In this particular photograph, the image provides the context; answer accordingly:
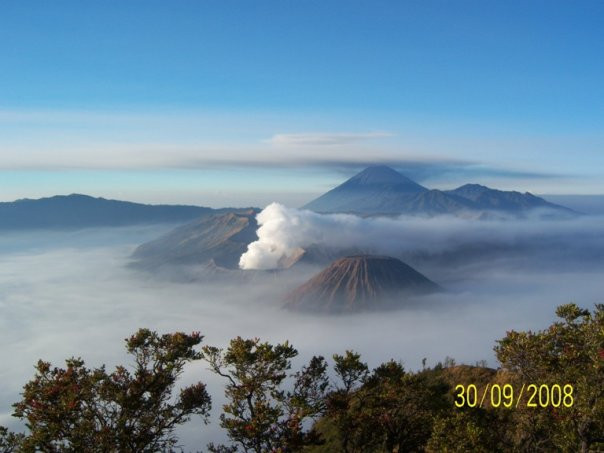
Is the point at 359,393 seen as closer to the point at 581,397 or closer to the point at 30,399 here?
the point at 581,397

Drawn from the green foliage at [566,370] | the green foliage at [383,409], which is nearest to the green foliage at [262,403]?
the green foliage at [383,409]

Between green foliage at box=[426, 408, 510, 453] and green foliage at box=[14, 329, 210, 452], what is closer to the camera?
green foliage at box=[426, 408, 510, 453]

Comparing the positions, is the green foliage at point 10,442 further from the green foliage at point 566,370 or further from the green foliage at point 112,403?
the green foliage at point 566,370

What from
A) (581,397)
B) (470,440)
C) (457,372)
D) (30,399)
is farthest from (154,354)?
(457,372)

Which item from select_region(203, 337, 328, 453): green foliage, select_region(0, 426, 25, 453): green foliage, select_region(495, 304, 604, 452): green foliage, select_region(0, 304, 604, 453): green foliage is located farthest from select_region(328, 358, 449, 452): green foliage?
select_region(0, 426, 25, 453): green foliage

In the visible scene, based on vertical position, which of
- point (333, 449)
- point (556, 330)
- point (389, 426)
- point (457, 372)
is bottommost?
point (333, 449)

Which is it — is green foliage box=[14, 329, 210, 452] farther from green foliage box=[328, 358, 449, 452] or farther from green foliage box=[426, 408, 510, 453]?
green foliage box=[426, 408, 510, 453]
